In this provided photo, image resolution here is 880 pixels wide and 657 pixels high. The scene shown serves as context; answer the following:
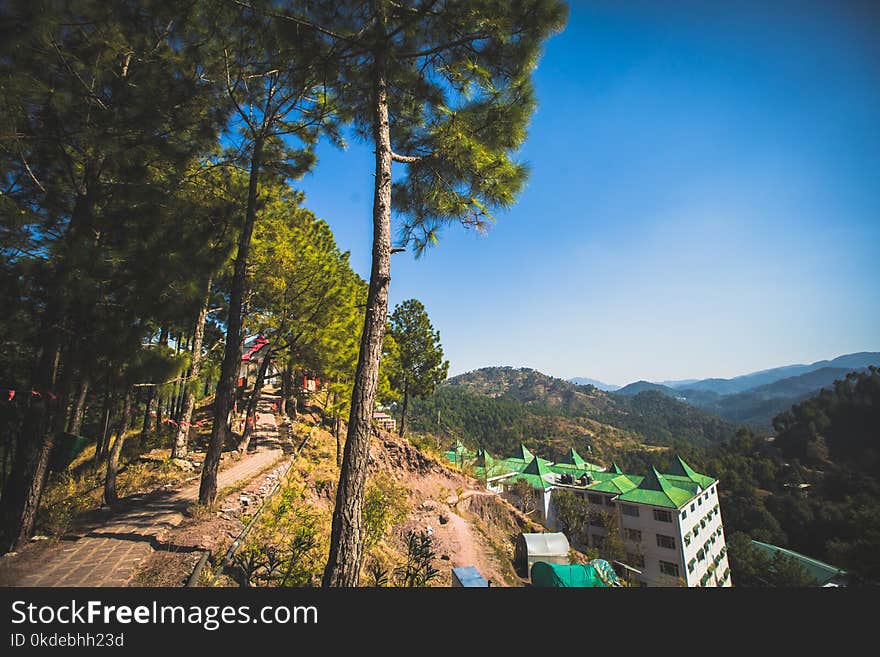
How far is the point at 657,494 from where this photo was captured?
2652cm

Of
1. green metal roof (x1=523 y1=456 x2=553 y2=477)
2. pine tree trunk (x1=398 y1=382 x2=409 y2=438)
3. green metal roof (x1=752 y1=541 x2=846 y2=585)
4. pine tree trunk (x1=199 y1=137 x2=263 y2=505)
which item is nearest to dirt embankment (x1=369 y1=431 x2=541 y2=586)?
pine tree trunk (x1=398 y1=382 x2=409 y2=438)

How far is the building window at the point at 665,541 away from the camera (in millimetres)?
24906

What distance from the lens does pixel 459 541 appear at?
586 inches

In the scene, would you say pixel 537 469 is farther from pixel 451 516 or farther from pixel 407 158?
pixel 407 158

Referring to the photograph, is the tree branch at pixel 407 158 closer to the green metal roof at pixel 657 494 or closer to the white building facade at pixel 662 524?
the white building facade at pixel 662 524

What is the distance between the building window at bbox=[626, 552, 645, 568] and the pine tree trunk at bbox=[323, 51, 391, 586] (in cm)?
3201

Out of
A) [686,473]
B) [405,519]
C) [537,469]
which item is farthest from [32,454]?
[686,473]

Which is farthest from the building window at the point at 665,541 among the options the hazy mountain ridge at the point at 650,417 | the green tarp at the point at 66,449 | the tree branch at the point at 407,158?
the hazy mountain ridge at the point at 650,417

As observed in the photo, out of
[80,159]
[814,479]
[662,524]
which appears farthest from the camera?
[814,479]

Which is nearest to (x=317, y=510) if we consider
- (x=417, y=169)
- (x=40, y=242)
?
(x=40, y=242)

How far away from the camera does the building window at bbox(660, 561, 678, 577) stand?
2483cm

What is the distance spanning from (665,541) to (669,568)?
2056mm

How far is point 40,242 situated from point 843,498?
236ft

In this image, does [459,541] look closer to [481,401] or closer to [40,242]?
[40,242]
